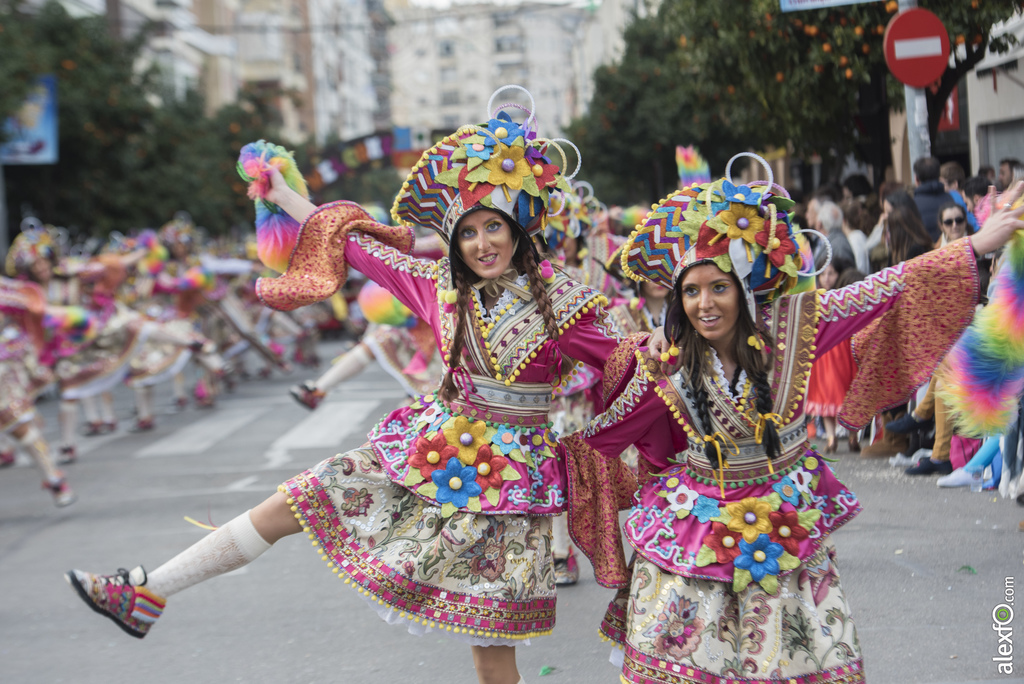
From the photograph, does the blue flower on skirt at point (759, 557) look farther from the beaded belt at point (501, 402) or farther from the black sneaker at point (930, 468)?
the black sneaker at point (930, 468)

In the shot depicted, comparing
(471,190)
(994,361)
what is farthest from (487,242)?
(994,361)

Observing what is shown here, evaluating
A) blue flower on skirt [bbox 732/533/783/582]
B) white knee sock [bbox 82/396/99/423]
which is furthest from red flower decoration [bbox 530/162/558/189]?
white knee sock [bbox 82/396/99/423]

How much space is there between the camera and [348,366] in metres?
9.73

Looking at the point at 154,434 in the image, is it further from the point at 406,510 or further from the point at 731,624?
the point at 731,624

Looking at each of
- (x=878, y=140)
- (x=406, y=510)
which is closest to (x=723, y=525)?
(x=406, y=510)

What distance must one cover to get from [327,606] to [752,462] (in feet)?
10.8

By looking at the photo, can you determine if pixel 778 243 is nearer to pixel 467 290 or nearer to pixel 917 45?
pixel 467 290

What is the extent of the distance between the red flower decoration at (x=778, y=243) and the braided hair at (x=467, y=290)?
0.78m

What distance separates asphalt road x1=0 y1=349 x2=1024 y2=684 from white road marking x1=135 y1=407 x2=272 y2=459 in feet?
7.68

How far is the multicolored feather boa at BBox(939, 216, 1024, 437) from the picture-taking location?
3.26 m

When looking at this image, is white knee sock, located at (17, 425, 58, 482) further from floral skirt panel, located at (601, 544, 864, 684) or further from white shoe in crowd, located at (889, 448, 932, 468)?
floral skirt panel, located at (601, 544, 864, 684)

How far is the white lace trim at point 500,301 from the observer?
3676 mm

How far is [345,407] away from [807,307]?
1119 centimetres

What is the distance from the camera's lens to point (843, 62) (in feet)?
34.3
